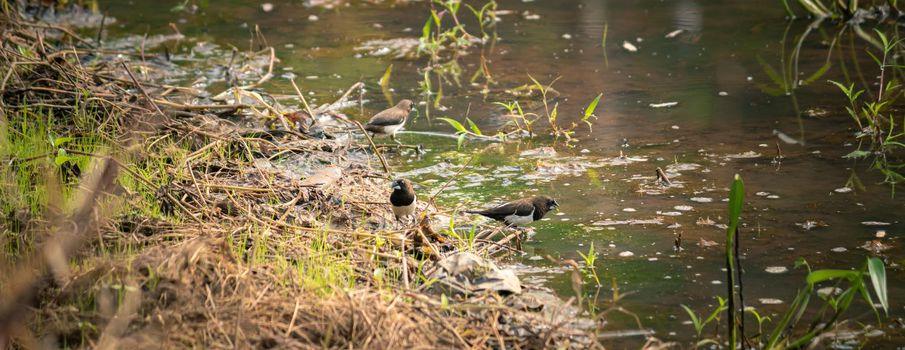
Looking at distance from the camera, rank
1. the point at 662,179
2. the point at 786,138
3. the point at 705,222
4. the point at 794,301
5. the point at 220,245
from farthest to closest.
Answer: the point at 786,138 < the point at 662,179 < the point at 705,222 < the point at 220,245 < the point at 794,301

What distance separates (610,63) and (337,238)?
574 centimetres

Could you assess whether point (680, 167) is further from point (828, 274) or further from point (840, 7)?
point (840, 7)

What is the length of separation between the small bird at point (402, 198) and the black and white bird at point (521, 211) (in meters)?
0.47

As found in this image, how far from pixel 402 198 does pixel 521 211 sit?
70 cm

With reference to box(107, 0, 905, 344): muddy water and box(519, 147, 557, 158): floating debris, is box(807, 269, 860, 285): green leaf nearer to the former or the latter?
box(107, 0, 905, 344): muddy water

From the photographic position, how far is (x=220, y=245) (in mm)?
4340

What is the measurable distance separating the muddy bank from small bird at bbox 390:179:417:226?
132 millimetres

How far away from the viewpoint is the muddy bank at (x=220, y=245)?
3.88 m

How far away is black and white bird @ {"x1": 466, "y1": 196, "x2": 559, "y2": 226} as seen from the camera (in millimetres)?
5620

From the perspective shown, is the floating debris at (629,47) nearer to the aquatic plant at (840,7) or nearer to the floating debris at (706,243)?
the aquatic plant at (840,7)

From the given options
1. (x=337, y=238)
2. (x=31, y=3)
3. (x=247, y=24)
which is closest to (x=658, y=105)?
(x=337, y=238)

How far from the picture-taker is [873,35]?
1079 cm

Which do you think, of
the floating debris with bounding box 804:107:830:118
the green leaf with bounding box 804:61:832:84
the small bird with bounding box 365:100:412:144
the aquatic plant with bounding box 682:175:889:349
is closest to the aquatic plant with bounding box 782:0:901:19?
the green leaf with bounding box 804:61:832:84

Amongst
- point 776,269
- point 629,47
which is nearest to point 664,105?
point 629,47
